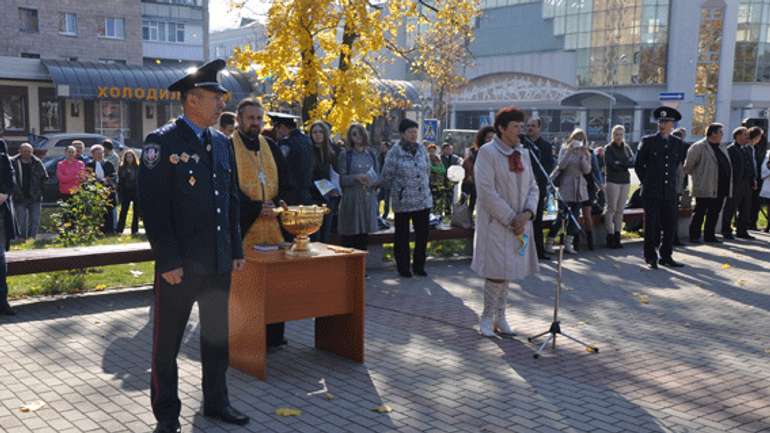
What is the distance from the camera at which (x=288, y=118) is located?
24.7 feet

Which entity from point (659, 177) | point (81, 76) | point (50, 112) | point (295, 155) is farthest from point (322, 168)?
point (50, 112)

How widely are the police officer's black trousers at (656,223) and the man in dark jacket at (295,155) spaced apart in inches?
211

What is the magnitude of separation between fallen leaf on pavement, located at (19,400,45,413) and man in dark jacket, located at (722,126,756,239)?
40.0ft

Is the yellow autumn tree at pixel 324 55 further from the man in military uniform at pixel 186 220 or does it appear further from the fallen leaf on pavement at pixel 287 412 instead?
the fallen leaf on pavement at pixel 287 412

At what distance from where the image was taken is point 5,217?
8102 mm

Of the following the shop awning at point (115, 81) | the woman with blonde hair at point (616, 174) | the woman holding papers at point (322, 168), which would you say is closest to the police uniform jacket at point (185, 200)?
the woman holding papers at point (322, 168)

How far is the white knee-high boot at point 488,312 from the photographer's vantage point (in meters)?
7.18

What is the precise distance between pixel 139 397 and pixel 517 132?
3.78 metres

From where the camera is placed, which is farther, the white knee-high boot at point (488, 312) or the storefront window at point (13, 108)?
the storefront window at point (13, 108)

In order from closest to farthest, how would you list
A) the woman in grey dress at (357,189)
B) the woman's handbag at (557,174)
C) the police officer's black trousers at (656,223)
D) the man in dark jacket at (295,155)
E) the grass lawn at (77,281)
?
the man in dark jacket at (295,155), the grass lawn at (77,281), the woman in grey dress at (357,189), the police officer's black trousers at (656,223), the woman's handbag at (557,174)

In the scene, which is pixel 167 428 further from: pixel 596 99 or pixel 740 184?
pixel 596 99

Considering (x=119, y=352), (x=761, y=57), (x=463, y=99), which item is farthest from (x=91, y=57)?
(x=119, y=352)

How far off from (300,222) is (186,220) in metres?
1.41

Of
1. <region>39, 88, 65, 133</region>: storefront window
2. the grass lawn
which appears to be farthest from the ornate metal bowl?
<region>39, 88, 65, 133</region>: storefront window
